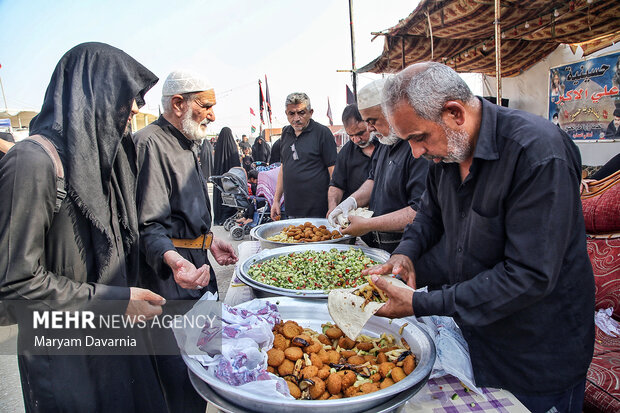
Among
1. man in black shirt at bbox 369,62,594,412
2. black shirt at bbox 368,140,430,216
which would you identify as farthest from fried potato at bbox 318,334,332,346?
black shirt at bbox 368,140,430,216

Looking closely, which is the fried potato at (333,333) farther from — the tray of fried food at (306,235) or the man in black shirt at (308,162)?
the man in black shirt at (308,162)

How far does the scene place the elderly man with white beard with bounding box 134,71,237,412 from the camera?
6.55ft

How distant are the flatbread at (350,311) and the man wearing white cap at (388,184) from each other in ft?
3.29

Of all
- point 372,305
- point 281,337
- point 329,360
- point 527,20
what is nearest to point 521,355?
point 372,305

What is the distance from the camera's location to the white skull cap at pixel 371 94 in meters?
2.64

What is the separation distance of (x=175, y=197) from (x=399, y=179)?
4.72 feet

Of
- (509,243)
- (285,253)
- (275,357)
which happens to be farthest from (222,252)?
(509,243)

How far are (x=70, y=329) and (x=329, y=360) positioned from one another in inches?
37.5

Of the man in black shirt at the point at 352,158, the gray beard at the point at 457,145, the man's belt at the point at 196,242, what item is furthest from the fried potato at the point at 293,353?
the man in black shirt at the point at 352,158

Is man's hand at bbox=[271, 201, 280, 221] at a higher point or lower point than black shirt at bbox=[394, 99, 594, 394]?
lower

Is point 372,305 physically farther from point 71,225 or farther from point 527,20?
point 527,20

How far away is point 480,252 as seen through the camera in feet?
4.40

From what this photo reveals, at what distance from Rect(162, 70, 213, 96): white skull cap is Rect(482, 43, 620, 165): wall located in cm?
611

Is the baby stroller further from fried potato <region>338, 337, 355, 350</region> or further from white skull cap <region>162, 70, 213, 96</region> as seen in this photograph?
fried potato <region>338, 337, 355, 350</region>
